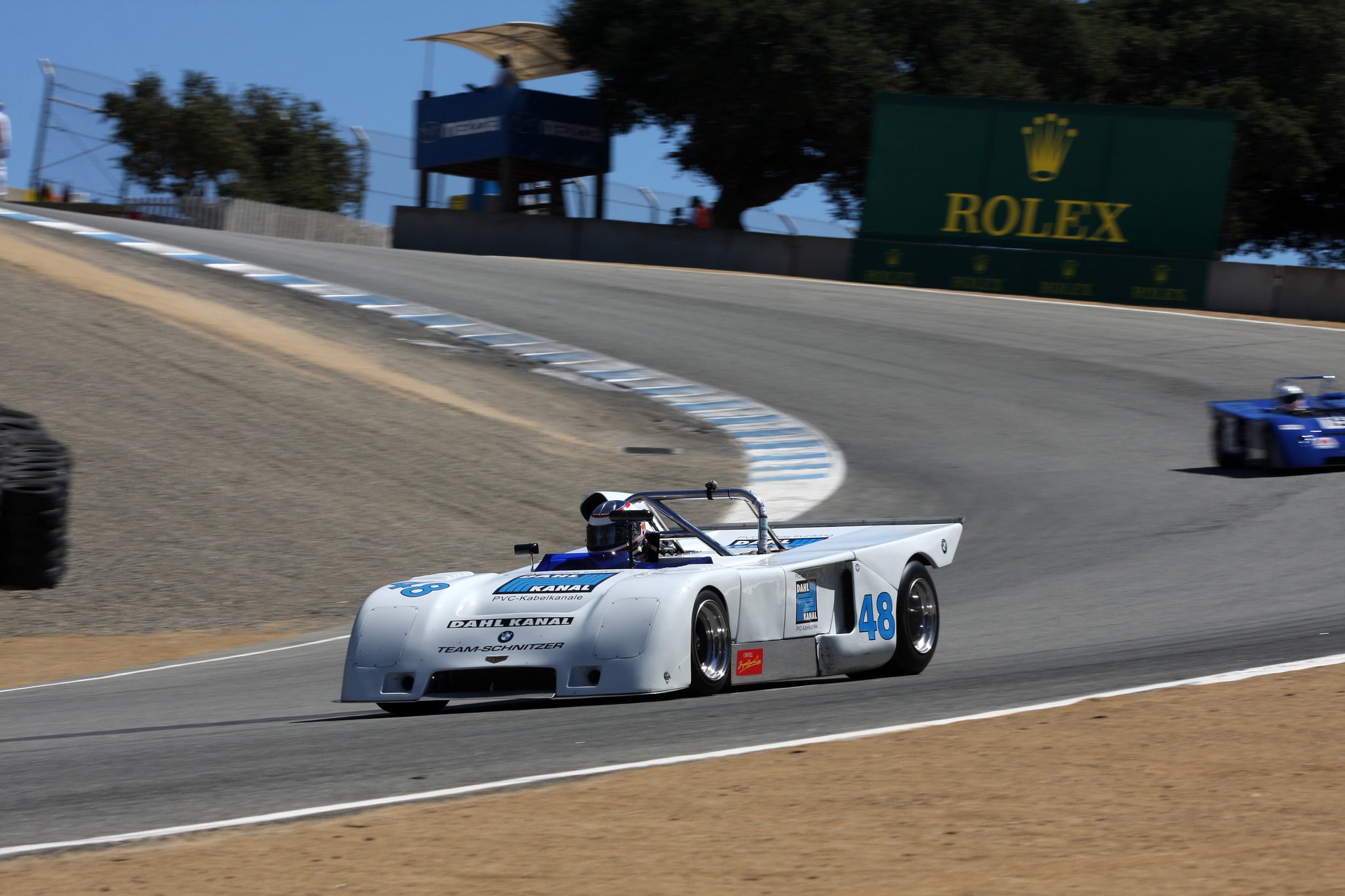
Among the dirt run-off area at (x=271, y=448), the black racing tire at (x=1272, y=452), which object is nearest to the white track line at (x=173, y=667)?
the dirt run-off area at (x=271, y=448)

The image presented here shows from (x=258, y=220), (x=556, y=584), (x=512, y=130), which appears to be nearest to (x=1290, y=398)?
(x=556, y=584)

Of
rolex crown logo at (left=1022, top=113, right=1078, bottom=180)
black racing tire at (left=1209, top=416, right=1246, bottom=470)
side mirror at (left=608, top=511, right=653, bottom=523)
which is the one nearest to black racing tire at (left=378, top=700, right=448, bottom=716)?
side mirror at (left=608, top=511, right=653, bottom=523)

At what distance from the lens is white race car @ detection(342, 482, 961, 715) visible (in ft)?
21.9

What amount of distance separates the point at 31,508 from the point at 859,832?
898 centimetres

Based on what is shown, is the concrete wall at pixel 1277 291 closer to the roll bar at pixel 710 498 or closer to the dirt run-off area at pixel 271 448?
the dirt run-off area at pixel 271 448

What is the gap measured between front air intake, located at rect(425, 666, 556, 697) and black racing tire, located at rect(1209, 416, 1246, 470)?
12.5 m

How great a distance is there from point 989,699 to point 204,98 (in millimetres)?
57122

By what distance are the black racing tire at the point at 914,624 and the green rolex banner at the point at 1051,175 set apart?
957 inches

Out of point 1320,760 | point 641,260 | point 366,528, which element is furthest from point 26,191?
point 1320,760

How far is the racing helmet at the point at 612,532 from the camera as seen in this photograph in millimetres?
7535

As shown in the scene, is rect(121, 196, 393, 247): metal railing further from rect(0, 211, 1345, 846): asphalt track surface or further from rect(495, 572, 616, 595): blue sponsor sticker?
rect(495, 572, 616, 595): blue sponsor sticker

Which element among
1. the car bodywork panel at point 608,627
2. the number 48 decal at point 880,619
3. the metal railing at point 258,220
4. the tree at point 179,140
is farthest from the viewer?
the tree at point 179,140

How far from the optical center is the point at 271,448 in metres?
16.0

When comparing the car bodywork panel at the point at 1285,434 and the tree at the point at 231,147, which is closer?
the car bodywork panel at the point at 1285,434
